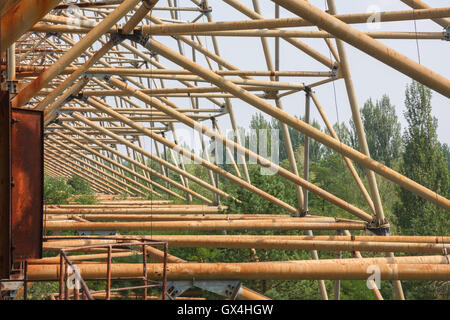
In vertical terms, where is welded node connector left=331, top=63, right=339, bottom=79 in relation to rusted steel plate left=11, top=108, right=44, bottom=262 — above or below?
above

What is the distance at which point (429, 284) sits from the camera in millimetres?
25172

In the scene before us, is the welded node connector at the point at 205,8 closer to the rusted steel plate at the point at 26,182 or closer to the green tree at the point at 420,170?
the rusted steel plate at the point at 26,182

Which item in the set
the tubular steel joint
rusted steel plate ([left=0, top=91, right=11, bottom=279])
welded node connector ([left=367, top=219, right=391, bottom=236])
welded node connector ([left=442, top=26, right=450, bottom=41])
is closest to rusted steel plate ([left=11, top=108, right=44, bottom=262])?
rusted steel plate ([left=0, top=91, right=11, bottom=279])

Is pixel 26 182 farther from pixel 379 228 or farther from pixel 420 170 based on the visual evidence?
pixel 420 170

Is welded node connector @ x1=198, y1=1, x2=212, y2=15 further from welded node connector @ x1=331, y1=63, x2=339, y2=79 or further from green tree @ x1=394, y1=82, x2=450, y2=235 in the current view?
green tree @ x1=394, y1=82, x2=450, y2=235

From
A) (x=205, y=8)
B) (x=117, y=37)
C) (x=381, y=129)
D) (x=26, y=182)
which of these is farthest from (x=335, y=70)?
(x=381, y=129)

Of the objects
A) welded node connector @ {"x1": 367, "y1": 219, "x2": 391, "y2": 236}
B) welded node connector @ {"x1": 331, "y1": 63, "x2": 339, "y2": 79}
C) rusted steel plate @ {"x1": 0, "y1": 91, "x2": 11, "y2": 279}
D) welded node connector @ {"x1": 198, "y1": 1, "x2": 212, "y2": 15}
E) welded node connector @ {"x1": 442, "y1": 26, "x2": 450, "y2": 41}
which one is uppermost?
welded node connector @ {"x1": 198, "y1": 1, "x2": 212, "y2": 15}

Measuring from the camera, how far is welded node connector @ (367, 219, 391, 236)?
12.1 m

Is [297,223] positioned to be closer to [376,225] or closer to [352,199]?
[376,225]

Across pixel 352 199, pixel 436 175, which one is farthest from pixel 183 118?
pixel 352 199

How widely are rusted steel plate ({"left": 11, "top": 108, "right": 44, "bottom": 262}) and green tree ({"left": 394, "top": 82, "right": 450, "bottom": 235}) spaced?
22.2 m

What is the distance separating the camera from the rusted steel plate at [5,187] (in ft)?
18.8

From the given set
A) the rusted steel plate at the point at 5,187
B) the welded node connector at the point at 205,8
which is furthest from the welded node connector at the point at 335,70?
the rusted steel plate at the point at 5,187
